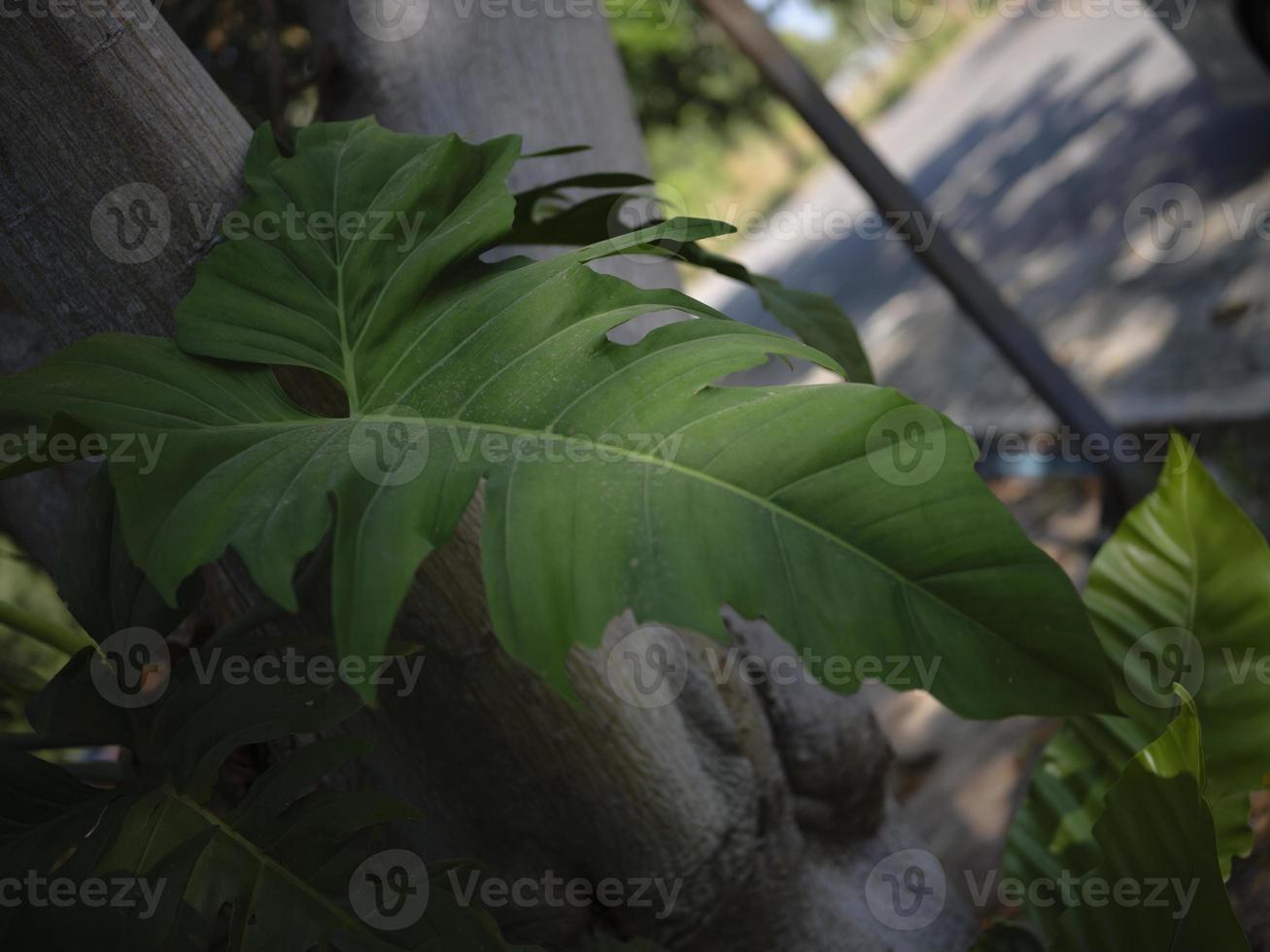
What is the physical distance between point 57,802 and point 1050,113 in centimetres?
888

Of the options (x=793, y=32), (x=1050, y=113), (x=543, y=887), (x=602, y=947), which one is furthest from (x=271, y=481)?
(x=793, y=32)

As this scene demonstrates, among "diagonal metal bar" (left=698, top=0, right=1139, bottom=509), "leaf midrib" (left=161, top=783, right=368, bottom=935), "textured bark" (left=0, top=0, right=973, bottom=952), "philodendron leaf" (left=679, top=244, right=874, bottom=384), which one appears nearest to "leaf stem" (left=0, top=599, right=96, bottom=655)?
"textured bark" (left=0, top=0, right=973, bottom=952)

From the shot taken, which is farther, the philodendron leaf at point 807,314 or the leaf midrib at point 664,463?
the philodendron leaf at point 807,314

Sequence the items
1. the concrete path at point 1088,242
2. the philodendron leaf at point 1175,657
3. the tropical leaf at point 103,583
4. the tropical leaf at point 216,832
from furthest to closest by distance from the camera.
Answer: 1. the concrete path at point 1088,242
2. the philodendron leaf at point 1175,657
3. the tropical leaf at point 103,583
4. the tropical leaf at point 216,832

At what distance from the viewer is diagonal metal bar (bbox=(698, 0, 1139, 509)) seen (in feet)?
10.4

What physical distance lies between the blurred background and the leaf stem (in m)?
0.45

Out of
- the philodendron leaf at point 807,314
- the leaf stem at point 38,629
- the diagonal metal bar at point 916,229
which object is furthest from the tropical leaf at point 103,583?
the diagonal metal bar at point 916,229

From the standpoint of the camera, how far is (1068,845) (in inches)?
68.0

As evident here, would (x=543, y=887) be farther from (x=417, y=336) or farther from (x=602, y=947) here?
(x=417, y=336)

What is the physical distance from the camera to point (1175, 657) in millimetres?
1695

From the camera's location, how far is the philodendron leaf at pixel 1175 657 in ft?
5.24

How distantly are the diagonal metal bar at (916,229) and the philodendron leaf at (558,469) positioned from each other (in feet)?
6.77

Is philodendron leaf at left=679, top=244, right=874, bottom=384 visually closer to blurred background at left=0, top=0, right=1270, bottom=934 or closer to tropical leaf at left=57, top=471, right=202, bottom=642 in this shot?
blurred background at left=0, top=0, right=1270, bottom=934

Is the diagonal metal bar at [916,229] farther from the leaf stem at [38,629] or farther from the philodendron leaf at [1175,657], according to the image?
the leaf stem at [38,629]
